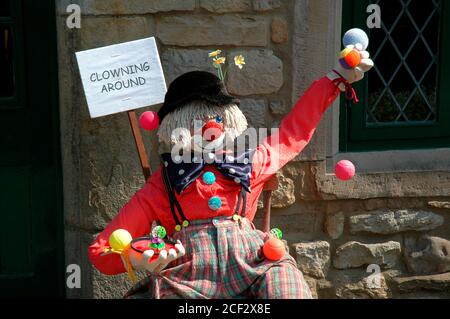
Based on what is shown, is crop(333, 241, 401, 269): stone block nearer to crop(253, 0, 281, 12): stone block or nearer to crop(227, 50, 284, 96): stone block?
crop(227, 50, 284, 96): stone block

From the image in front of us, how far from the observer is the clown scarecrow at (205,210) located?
141 inches

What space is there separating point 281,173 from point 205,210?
104 cm

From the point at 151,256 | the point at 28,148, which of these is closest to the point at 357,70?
the point at 151,256

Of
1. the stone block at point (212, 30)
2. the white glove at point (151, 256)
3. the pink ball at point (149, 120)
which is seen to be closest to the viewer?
the white glove at point (151, 256)

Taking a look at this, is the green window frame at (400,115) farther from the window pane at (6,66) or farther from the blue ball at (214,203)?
the window pane at (6,66)

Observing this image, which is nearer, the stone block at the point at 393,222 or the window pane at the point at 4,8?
the window pane at the point at 4,8

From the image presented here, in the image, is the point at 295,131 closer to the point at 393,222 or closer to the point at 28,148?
the point at 393,222

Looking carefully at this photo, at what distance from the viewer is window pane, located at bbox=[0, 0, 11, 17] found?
4.52m

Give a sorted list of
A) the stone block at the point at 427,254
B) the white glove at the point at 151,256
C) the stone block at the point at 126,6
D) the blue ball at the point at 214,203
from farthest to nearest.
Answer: the stone block at the point at 427,254
the stone block at the point at 126,6
the blue ball at the point at 214,203
the white glove at the point at 151,256

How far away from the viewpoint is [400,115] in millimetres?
4902

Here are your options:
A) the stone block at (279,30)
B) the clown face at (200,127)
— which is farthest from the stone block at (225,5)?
the clown face at (200,127)

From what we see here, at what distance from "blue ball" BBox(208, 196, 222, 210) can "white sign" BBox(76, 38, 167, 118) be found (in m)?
0.52

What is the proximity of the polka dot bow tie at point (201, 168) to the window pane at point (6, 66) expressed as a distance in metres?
1.34

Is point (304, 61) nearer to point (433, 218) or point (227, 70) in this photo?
point (227, 70)
